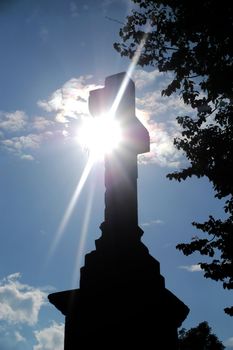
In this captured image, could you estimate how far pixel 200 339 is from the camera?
3005cm

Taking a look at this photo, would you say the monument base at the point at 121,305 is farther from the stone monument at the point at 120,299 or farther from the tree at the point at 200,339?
the tree at the point at 200,339

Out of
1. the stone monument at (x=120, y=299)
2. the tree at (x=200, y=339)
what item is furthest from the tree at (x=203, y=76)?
the tree at (x=200, y=339)

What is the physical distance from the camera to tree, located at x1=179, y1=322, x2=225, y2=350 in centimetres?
2922

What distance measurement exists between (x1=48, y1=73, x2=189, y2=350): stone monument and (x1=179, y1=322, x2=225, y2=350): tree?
25221 mm

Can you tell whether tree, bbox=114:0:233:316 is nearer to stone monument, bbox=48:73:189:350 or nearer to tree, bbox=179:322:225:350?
stone monument, bbox=48:73:189:350

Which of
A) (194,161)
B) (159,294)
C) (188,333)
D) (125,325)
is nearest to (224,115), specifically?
(194,161)

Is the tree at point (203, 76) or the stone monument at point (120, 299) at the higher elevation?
the tree at point (203, 76)

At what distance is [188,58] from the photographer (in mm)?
8117

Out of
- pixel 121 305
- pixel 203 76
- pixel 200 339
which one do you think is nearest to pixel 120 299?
pixel 121 305

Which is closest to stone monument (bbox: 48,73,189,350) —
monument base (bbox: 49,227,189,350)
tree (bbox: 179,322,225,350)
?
monument base (bbox: 49,227,189,350)

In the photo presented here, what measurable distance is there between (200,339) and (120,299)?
27.4 m

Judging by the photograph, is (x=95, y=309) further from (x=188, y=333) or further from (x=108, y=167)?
(x=188, y=333)

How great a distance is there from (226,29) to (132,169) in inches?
113

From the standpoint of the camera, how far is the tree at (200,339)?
29.2 m
